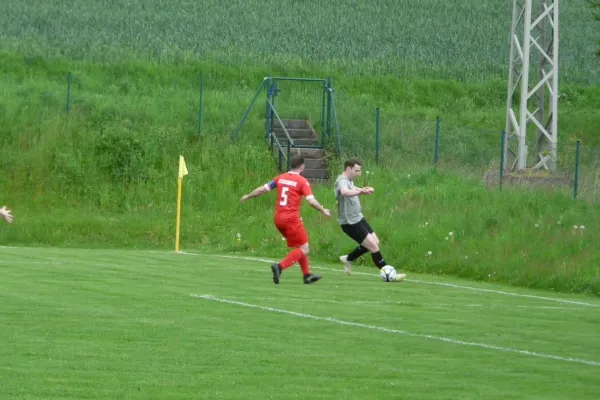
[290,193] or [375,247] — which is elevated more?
[290,193]

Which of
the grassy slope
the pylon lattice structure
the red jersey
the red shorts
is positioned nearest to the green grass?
the red shorts

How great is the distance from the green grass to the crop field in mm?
31127

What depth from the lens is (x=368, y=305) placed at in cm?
1745

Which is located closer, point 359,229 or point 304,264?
point 304,264

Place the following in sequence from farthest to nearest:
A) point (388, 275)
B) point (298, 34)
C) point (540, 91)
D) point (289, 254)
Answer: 1. point (298, 34)
2. point (540, 91)
3. point (388, 275)
4. point (289, 254)

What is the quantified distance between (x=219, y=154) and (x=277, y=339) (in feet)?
82.3

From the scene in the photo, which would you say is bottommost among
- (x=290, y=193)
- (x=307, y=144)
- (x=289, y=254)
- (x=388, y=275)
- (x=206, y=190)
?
(x=388, y=275)

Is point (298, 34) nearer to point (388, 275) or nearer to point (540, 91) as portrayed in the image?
point (540, 91)

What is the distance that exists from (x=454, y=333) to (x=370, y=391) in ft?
13.5

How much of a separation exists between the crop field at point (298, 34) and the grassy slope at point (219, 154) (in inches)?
8.9

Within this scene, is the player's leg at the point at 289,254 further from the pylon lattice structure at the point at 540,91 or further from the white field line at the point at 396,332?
the pylon lattice structure at the point at 540,91

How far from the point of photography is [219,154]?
126 ft

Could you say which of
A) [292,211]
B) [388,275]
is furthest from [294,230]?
[388,275]

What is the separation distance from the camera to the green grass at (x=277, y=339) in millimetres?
10852
